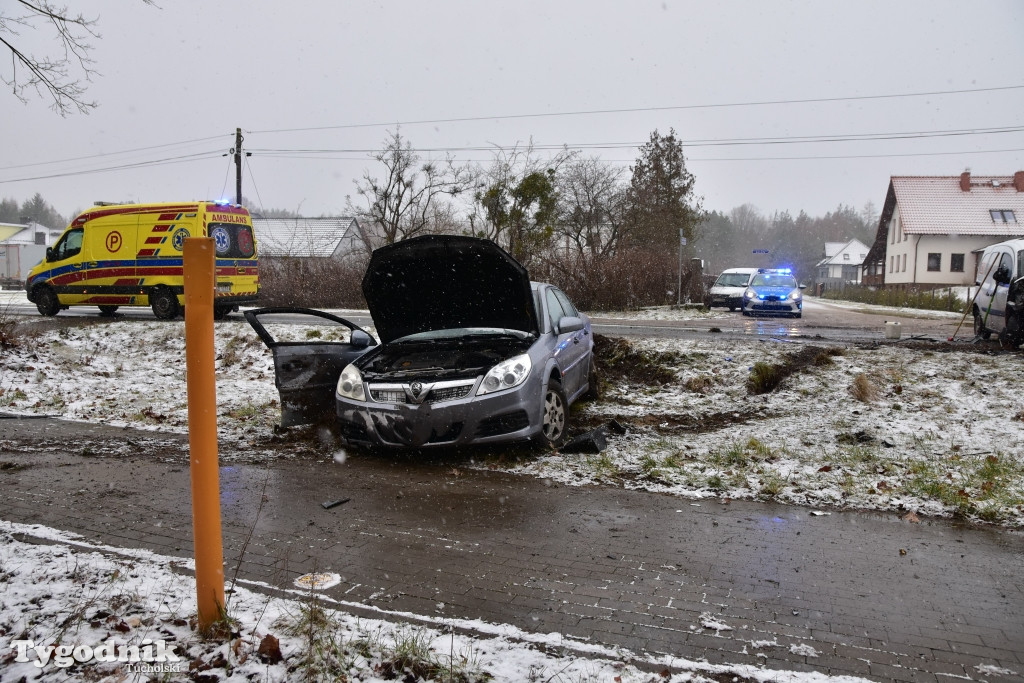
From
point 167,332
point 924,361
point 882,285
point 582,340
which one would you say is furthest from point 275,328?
point 882,285

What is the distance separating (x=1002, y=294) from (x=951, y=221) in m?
41.6

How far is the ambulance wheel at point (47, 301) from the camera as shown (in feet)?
58.4

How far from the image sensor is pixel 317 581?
142 inches

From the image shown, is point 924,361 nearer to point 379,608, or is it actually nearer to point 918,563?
point 918,563

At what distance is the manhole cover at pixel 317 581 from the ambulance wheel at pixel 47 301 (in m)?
17.7

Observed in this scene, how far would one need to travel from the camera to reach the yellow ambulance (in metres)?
16.0

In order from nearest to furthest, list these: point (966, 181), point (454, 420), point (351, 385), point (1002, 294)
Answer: point (454, 420)
point (351, 385)
point (1002, 294)
point (966, 181)

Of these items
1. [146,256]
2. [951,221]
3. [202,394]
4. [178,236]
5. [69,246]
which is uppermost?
[951,221]

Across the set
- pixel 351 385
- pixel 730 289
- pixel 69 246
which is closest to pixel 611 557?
pixel 351 385

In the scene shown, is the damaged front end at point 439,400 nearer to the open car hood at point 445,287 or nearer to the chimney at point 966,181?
the open car hood at point 445,287

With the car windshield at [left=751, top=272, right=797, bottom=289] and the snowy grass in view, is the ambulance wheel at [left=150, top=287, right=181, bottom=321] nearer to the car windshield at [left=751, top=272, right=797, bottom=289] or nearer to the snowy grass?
the snowy grass

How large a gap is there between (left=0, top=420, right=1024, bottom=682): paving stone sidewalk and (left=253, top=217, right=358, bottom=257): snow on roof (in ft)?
119

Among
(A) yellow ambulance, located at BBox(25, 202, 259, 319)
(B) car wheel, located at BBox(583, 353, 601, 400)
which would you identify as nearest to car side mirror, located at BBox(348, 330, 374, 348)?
(B) car wheel, located at BBox(583, 353, 601, 400)

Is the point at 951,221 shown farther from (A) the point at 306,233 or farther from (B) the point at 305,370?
(B) the point at 305,370
